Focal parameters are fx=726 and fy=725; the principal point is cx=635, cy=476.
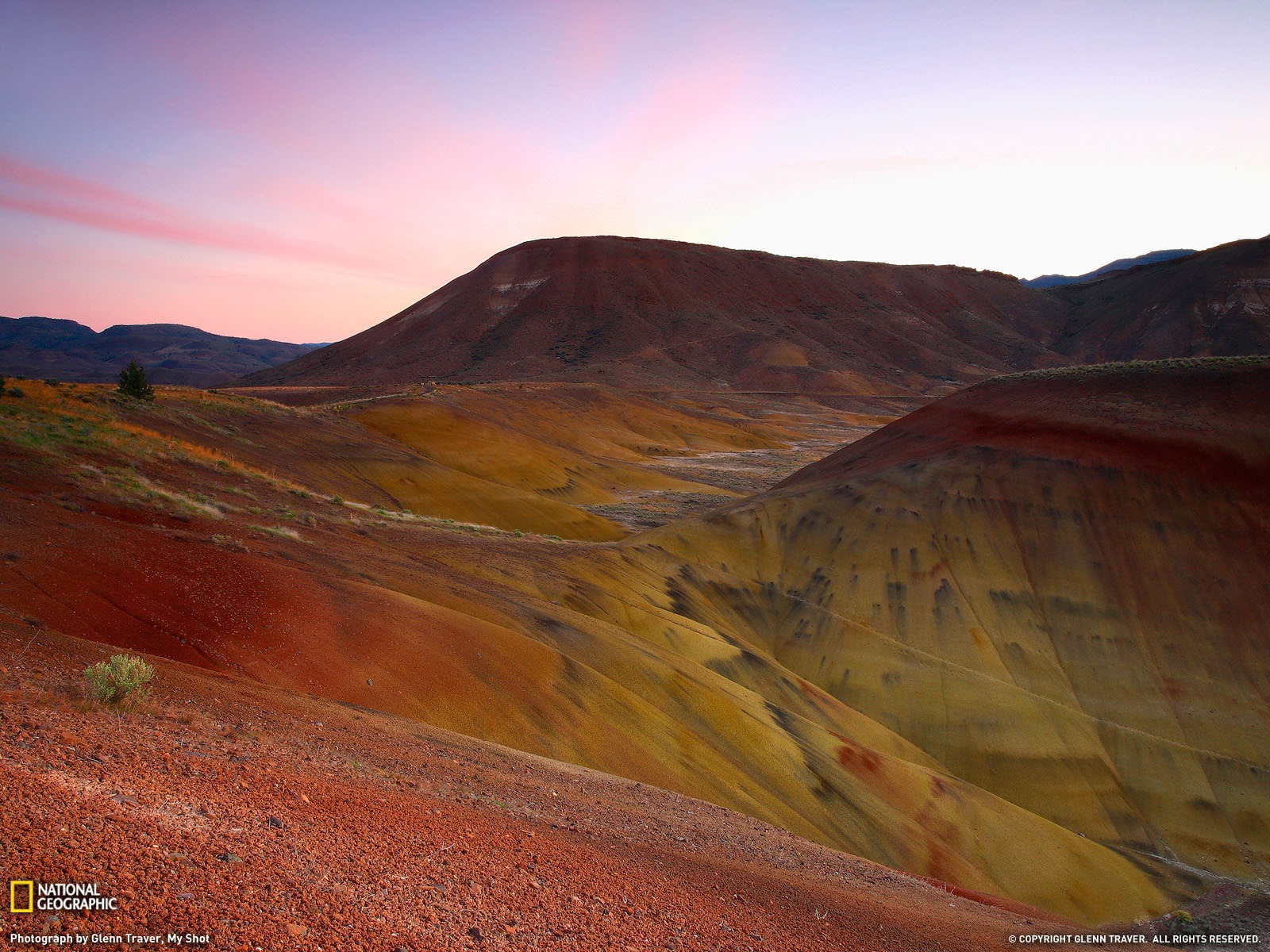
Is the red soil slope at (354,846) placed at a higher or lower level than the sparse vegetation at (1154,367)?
lower

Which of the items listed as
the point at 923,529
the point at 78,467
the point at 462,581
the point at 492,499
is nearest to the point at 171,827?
the point at 462,581

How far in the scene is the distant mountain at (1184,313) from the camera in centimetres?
13238

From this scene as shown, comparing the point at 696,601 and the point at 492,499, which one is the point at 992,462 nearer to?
the point at 696,601

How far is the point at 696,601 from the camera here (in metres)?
29.5

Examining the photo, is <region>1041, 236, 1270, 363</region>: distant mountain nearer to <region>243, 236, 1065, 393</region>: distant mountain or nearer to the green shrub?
<region>243, 236, 1065, 393</region>: distant mountain

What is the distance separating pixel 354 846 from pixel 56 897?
2031mm

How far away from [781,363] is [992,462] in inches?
4201

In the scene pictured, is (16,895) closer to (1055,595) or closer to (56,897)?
(56,897)

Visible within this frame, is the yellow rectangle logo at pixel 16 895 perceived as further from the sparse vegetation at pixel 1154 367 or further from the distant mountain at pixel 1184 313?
the distant mountain at pixel 1184 313

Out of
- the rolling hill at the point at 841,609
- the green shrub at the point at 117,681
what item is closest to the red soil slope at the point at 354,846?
the green shrub at the point at 117,681

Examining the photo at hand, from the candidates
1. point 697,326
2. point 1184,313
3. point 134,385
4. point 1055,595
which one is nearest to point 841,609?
point 1055,595

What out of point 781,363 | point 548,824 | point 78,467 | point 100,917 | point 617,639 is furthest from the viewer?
point 781,363

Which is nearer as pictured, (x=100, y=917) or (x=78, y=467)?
(x=100, y=917)

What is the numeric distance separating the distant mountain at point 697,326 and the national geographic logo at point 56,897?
11772cm
